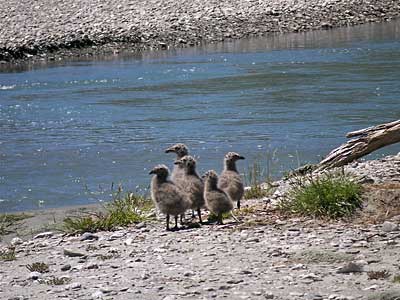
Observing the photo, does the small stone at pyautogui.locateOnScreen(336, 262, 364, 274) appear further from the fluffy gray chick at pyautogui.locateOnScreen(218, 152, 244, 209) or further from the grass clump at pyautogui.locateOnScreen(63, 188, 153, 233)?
the grass clump at pyautogui.locateOnScreen(63, 188, 153, 233)

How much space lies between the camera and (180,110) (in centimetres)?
2573

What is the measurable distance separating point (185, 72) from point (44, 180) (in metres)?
15.7

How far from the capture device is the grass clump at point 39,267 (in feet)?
32.7

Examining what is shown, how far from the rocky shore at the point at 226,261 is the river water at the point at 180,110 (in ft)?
15.9

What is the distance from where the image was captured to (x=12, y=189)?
1736 centimetres

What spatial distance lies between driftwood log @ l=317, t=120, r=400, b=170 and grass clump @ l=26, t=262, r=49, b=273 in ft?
17.3

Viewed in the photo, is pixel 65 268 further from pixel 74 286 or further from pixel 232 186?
pixel 232 186

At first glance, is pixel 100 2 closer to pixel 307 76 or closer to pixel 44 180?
pixel 307 76

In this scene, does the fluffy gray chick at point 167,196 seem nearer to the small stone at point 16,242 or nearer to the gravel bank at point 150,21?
the small stone at point 16,242

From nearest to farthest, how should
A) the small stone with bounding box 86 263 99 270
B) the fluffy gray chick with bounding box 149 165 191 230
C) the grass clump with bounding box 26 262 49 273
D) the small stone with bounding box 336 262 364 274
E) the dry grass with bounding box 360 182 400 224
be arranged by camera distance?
the small stone with bounding box 336 262 364 274 → the small stone with bounding box 86 263 99 270 → the grass clump with bounding box 26 262 49 273 → the dry grass with bounding box 360 182 400 224 → the fluffy gray chick with bounding box 149 165 191 230

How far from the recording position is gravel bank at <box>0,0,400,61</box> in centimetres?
4309

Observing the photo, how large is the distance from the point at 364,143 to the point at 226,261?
5.49 meters

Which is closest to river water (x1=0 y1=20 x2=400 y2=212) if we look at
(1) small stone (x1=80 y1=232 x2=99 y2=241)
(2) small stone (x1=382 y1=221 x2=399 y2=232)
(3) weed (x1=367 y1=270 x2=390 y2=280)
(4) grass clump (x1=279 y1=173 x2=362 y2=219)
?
Answer: (1) small stone (x1=80 y1=232 x2=99 y2=241)

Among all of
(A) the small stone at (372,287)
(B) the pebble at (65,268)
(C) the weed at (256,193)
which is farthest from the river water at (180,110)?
(A) the small stone at (372,287)
